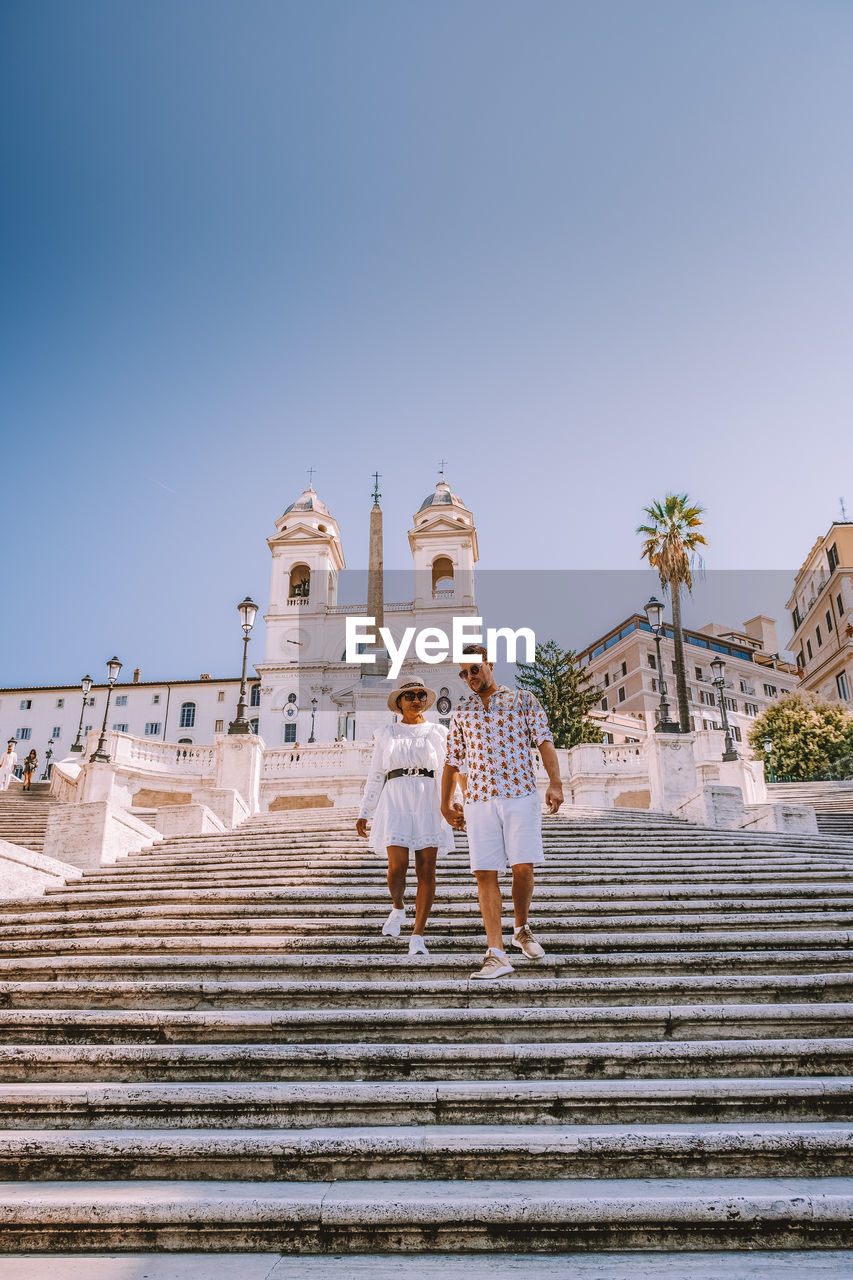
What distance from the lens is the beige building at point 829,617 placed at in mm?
50656

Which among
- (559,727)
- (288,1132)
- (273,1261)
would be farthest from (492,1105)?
(559,727)

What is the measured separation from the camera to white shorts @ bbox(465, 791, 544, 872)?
212 inches

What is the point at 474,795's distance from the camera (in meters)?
5.61

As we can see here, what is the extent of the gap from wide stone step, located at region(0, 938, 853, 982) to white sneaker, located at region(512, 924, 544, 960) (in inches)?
2.5

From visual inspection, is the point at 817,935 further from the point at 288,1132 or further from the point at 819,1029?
the point at 288,1132

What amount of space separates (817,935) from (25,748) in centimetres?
7248

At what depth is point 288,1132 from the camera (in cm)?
362

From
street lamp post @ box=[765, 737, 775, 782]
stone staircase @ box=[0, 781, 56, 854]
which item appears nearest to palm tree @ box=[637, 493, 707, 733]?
street lamp post @ box=[765, 737, 775, 782]

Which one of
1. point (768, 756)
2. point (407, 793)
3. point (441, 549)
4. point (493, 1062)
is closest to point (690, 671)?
point (441, 549)

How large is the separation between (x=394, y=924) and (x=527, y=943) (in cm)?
105

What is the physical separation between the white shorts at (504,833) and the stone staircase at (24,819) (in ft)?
25.9

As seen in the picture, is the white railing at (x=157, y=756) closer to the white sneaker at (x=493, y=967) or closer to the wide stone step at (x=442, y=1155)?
the white sneaker at (x=493, y=967)

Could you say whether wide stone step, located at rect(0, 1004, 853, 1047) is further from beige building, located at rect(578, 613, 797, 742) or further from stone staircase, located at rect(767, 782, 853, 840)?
beige building, located at rect(578, 613, 797, 742)

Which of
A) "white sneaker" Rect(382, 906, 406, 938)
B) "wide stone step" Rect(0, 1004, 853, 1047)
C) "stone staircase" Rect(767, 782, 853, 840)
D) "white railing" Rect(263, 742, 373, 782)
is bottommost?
"wide stone step" Rect(0, 1004, 853, 1047)
